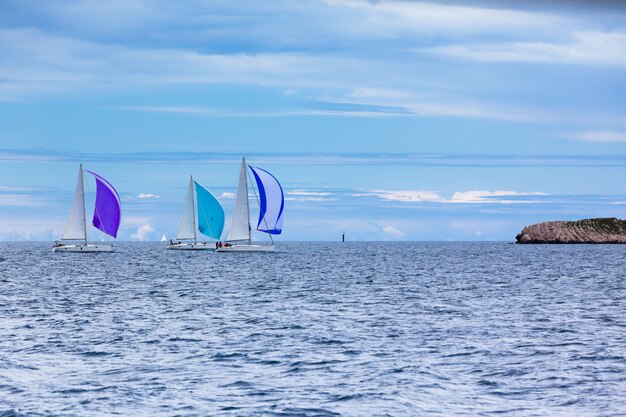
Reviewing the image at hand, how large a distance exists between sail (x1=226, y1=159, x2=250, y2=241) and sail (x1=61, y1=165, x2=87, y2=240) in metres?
19.5

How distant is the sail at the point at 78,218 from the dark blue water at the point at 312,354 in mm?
65686

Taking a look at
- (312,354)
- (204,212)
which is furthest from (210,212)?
(312,354)

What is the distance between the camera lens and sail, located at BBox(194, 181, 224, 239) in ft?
414

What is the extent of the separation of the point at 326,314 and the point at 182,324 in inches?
271

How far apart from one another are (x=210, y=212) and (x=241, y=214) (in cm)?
1733

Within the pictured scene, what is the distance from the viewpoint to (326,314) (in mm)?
36812

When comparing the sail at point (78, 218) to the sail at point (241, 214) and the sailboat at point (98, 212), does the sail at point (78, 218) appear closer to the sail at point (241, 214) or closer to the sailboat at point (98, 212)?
the sailboat at point (98, 212)

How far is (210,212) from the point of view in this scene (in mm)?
126562

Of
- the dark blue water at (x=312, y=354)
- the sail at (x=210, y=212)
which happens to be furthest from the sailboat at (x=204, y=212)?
the dark blue water at (x=312, y=354)

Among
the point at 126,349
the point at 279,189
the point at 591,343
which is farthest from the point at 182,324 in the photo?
the point at 279,189

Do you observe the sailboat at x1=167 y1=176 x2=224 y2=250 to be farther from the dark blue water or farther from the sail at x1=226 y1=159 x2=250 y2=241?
the dark blue water

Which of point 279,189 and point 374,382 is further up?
point 279,189

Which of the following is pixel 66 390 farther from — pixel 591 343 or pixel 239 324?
pixel 591 343

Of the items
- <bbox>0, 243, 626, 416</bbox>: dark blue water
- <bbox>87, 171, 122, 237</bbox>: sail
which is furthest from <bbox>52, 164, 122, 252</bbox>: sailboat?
<bbox>0, 243, 626, 416</bbox>: dark blue water
